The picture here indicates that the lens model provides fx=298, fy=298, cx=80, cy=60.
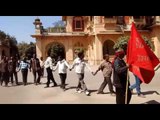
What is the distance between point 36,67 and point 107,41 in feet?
83.1

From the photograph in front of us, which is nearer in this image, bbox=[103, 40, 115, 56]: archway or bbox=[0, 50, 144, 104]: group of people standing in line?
bbox=[0, 50, 144, 104]: group of people standing in line

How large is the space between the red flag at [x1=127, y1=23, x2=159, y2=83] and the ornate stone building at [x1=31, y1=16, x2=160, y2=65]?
28.3m

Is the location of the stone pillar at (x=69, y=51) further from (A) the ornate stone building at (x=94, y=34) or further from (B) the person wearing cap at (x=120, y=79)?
(B) the person wearing cap at (x=120, y=79)

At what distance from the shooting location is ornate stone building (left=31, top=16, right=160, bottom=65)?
123 feet

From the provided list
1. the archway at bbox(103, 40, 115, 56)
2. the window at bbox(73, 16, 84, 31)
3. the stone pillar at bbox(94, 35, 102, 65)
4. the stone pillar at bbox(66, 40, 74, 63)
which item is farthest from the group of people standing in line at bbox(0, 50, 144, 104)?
the window at bbox(73, 16, 84, 31)

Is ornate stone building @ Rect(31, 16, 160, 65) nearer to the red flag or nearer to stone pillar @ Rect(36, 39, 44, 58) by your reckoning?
stone pillar @ Rect(36, 39, 44, 58)

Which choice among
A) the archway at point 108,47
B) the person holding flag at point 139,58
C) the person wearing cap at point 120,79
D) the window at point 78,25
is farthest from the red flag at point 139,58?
the window at point 78,25

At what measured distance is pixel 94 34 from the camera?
3822cm

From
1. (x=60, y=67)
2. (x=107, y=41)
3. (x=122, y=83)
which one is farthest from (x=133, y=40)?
(x=107, y=41)

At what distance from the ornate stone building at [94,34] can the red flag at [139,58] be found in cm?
2831

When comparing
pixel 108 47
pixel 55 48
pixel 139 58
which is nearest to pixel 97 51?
pixel 108 47

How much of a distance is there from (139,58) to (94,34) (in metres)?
31.3

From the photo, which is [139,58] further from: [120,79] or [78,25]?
[78,25]
